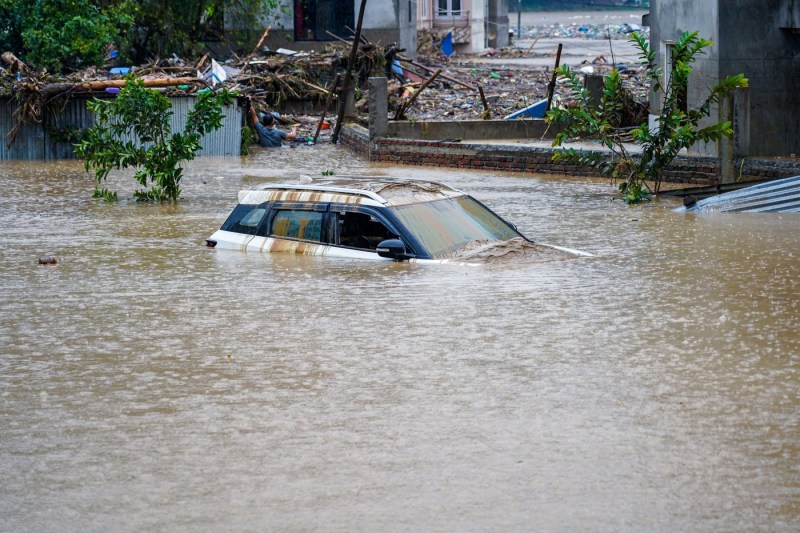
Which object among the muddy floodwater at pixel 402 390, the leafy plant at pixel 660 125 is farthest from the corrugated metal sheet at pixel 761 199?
the muddy floodwater at pixel 402 390

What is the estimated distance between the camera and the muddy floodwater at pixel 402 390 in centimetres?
597

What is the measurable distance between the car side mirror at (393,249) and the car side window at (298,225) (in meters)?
0.90

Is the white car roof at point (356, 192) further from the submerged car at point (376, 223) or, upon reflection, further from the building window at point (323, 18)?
the building window at point (323, 18)

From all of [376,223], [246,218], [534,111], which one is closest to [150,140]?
[246,218]

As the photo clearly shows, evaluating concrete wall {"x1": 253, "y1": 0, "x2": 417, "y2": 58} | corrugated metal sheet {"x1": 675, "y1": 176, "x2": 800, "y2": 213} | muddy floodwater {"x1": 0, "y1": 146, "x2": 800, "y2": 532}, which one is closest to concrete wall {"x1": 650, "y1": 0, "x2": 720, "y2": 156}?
corrugated metal sheet {"x1": 675, "y1": 176, "x2": 800, "y2": 213}

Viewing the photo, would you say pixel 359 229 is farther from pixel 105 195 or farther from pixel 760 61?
pixel 760 61

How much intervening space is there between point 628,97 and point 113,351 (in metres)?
18.4

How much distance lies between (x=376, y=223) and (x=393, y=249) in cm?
48

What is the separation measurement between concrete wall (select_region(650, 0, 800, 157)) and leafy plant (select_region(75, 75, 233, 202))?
808 centimetres

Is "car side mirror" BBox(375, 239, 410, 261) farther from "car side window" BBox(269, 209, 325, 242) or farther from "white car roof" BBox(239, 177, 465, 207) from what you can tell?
"car side window" BBox(269, 209, 325, 242)

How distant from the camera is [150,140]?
19.6m

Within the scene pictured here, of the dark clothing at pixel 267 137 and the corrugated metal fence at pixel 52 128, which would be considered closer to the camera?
the corrugated metal fence at pixel 52 128

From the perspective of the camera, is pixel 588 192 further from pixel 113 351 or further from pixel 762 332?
pixel 113 351

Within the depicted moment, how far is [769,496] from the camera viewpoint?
6000 mm
